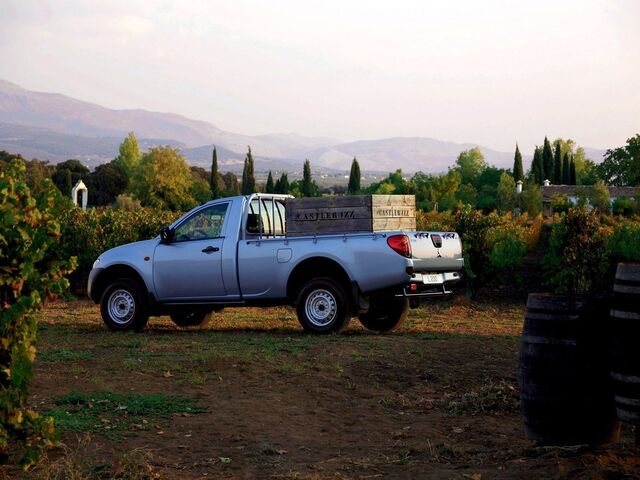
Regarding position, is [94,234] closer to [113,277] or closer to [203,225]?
[113,277]

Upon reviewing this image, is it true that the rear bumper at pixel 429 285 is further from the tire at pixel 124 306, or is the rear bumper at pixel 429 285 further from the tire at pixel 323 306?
the tire at pixel 124 306

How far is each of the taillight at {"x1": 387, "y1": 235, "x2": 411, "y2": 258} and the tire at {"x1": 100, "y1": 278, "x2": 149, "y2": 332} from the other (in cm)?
401

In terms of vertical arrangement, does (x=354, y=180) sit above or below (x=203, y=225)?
above

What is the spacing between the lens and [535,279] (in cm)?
1962

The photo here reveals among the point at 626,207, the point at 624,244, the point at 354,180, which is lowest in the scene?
the point at 624,244


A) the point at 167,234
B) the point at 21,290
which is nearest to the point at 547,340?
the point at 21,290

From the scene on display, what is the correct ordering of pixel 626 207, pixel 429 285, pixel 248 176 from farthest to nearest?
A: pixel 248 176 < pixel 626 207 < pixel 429 285

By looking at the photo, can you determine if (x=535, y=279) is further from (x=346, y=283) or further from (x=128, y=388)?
(x=128, y=388)

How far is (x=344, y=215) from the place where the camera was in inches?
525

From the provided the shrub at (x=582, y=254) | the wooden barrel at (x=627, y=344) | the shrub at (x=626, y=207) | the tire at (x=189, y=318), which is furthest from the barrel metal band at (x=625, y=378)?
the shrub at (x=626, y=207)

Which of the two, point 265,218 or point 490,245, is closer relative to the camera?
point 265,218

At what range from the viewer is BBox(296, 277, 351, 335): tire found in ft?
43.1

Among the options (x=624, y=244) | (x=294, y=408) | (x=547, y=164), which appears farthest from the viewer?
(x=547, y=164)

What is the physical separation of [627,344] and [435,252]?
728 centimetres
